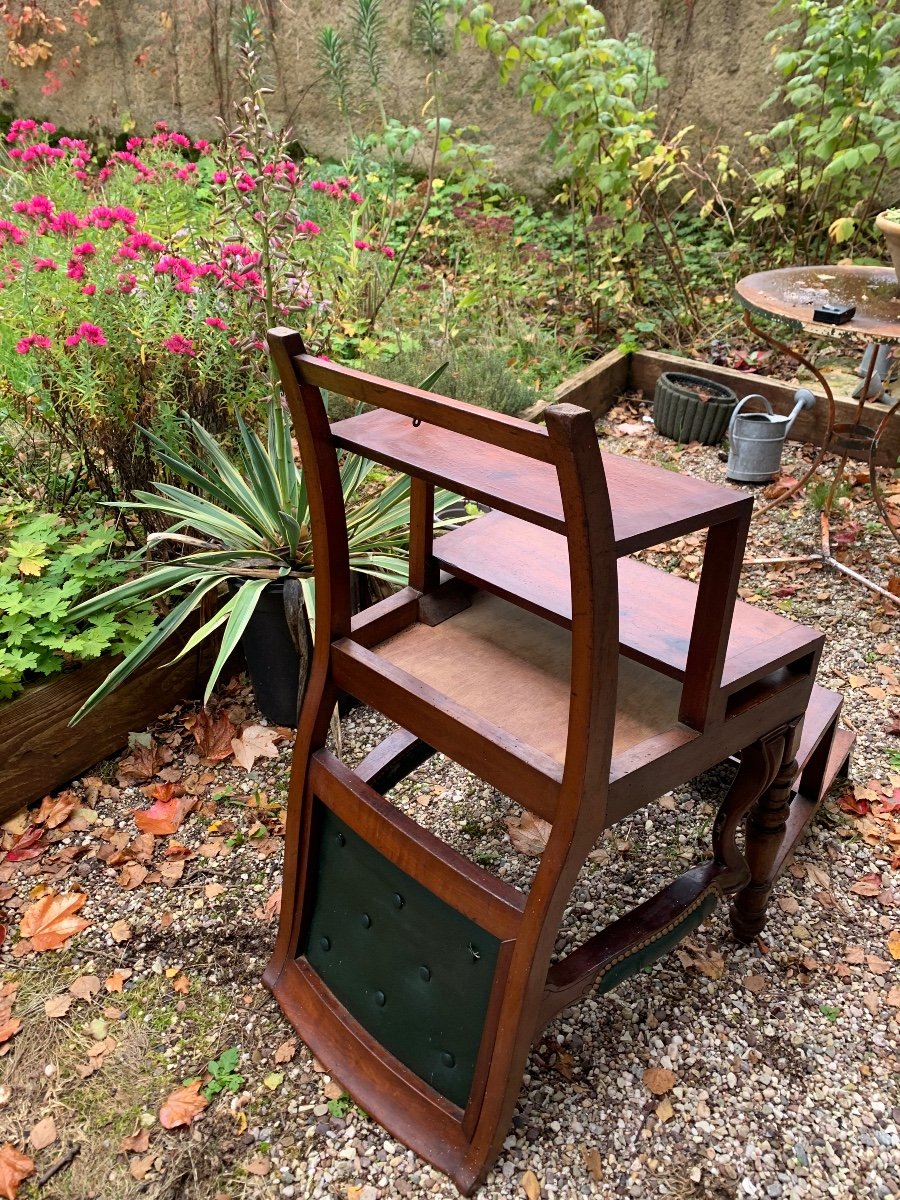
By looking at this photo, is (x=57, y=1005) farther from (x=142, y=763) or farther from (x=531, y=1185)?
(x=531, y=1185)

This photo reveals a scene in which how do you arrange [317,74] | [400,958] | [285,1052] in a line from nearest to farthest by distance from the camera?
[400,958] < [285,1052] < [317,74]

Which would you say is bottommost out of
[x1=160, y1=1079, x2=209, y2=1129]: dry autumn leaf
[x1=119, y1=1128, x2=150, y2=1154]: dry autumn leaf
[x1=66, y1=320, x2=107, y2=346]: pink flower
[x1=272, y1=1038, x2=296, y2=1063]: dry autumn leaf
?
[x1=119, y1=1128, x2=150, y2=1154]: dry autumn leaf

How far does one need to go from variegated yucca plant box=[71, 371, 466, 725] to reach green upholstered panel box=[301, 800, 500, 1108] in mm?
798

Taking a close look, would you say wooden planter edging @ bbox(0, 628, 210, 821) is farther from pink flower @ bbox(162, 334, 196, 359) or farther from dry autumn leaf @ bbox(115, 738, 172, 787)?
pink flower @ bbox(162, 334, 196, 359)

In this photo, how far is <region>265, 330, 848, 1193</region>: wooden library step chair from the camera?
46.6 inches

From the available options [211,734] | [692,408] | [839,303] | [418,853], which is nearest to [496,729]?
[418,853]

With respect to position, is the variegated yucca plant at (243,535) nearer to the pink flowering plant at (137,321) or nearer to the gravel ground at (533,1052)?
the pink flowering plant at (137,321)

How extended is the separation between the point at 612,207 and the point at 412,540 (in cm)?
380

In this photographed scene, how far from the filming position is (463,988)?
148 centimetres

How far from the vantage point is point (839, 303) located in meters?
3.06

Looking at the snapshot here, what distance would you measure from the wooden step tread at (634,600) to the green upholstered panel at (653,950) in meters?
0.56

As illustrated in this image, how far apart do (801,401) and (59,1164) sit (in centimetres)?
388

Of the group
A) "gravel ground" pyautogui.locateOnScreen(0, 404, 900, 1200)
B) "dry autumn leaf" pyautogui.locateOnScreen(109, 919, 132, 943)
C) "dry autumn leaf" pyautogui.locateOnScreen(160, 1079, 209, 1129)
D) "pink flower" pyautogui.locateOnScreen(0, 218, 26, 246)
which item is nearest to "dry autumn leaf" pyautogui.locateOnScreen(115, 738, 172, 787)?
"gravel ground" pyautogui.locateOnScreen(0, 404, 900, 1200)

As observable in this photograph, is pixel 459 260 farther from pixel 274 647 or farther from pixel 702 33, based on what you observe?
pixel 274 647
